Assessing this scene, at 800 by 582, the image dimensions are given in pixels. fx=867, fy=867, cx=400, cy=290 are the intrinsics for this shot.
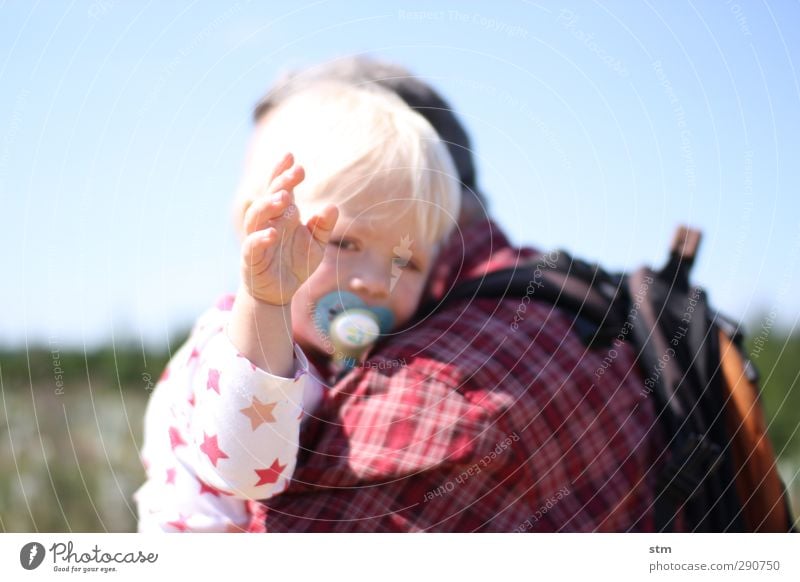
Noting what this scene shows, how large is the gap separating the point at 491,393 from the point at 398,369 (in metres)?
0.09

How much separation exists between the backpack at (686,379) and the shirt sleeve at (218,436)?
27 centimetres

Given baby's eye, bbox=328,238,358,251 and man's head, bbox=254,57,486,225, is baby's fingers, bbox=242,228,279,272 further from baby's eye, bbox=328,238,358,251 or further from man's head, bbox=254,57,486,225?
man's head, bbox=254,57,486,225

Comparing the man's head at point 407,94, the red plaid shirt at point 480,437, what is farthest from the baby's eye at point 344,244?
the man's head at point 407,94

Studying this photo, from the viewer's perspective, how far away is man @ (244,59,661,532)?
821 millimetres

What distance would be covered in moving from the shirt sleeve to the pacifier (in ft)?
0.19

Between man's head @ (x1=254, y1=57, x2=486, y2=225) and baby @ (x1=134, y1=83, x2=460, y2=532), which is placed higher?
man's head @ (x1=254, y1=57, x2=486, y2=225)

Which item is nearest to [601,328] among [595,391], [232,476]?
[595,391]

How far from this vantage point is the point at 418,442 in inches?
32.2

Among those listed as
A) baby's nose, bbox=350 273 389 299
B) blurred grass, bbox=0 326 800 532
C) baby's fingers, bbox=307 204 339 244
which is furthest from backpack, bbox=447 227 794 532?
blurred grass, bbox=0 326 800 532

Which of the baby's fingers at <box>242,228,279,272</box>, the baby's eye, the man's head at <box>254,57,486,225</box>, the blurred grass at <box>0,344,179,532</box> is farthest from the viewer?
the blurred grass at <box>0,344,179,532</box>

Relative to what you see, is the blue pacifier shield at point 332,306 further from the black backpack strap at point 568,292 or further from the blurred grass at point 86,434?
the blurred grass at point 86,434

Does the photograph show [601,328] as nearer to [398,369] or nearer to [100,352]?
[398,369]

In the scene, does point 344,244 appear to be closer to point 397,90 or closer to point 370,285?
point 370,285

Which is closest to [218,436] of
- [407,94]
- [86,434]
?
[407,94]
